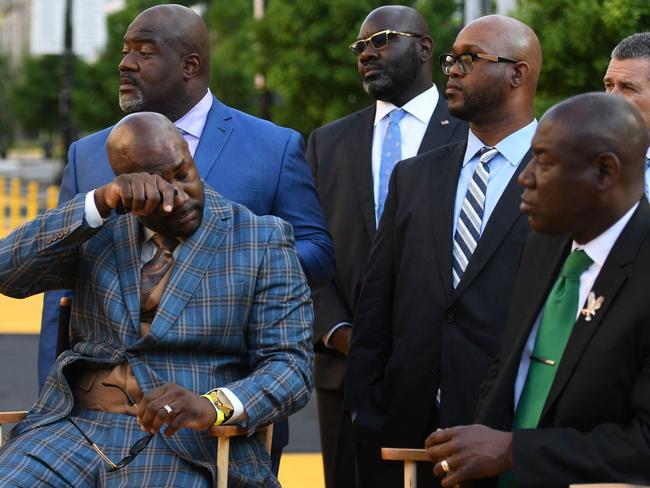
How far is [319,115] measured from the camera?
19.2 meters

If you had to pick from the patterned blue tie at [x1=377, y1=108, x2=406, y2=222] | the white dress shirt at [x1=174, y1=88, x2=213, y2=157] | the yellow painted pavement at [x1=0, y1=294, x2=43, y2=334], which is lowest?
the yellow painted pavement at [x1=0, y1=294, x2=43, y2=334]

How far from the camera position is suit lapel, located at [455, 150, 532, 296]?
4.68 metres

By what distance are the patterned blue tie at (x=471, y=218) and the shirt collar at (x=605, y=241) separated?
3.48 feet

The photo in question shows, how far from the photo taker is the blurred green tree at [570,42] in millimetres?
10258

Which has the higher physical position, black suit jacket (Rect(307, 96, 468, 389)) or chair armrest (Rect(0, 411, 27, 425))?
black suit jacket (Rect(307, 96, 468, 389))

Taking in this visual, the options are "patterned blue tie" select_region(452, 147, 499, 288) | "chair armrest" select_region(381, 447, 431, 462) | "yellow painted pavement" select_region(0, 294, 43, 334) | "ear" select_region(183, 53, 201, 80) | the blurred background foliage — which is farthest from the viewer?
"yellow painted pavement" select_region(0, 294, 43, 334)

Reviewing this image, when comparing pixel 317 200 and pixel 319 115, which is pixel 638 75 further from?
pixel 319 115

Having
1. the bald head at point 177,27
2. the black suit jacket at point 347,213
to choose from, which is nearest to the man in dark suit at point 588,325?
the bald head at point 177,27

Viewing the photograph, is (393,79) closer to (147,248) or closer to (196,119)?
(196,119)

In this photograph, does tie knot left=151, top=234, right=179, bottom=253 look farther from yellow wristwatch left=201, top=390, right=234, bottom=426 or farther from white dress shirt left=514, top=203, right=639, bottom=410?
white dress shirt left=514, top=203, right=639, bottom=410

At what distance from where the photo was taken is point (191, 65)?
523 cm

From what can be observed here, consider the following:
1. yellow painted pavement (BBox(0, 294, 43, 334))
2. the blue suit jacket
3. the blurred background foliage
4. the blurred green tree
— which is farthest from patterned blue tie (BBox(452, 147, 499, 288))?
yellow painted pavement (BBox(0, 294, 43, 334))

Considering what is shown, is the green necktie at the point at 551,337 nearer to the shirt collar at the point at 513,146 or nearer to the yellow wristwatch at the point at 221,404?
the yellow wristwatch at the point at 221,404

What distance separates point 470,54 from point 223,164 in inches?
41.5
